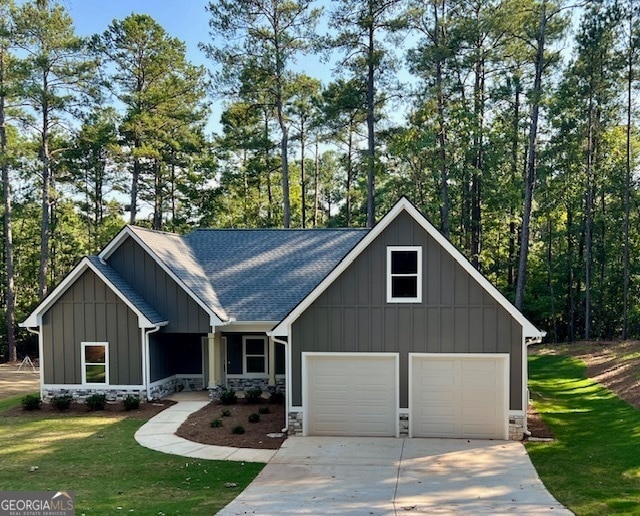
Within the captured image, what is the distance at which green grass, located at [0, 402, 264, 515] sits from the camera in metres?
7.81

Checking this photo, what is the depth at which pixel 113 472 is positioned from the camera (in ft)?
30.8

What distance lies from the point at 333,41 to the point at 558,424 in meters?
20.9

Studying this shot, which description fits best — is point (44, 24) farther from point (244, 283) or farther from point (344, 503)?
point (344, 503)

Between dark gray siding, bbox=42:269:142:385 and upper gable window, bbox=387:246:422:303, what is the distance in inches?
307

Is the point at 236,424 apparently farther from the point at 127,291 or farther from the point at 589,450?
the point at 589,450

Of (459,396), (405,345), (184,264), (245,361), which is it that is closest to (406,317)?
(405,345)

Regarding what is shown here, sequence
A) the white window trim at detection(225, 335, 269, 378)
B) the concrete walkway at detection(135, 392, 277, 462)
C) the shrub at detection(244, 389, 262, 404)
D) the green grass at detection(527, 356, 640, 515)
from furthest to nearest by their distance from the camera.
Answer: the white window trim at detection(225, 335, 269, 378)
the shrub at detection(244, 389, 262, 404)
the concrete walkway at detection(135, 392, 277, 462)
the green grass at detection(527, 356, 640, 515)

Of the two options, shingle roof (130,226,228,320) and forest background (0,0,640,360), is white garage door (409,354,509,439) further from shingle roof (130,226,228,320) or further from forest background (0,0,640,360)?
forest background (0,0,640,360)

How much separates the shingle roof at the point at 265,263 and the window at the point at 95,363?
3.71 m

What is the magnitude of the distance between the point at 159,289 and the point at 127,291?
963 mm

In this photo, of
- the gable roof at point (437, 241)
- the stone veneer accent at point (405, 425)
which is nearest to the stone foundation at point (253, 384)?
the stone veneer accent at point (405, 425)

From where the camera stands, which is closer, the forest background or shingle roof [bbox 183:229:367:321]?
shingle roof [bbox 183:229:367:321]

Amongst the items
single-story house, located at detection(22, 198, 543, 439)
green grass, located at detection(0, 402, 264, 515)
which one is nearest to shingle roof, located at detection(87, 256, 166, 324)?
green grass, located at detection(0, 402, 264, 515)

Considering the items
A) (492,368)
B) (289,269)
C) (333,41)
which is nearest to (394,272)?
(492,368)
